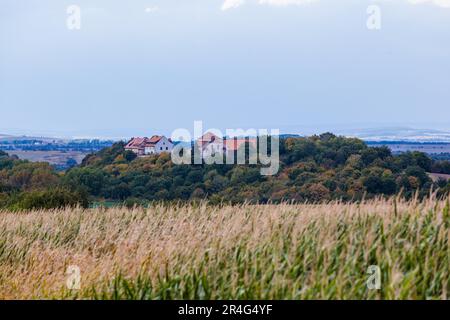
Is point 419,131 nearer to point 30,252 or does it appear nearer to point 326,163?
point 326,163

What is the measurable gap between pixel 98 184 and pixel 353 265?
3292 centimetres

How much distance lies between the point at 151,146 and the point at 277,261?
40872 mm

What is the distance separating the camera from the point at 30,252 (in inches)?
484

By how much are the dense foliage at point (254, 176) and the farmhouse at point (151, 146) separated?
3.72 feet

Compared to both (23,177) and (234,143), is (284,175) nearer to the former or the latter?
(234,143)

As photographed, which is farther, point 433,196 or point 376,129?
point 376,129

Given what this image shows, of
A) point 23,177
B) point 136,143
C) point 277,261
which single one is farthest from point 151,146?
point 277,261

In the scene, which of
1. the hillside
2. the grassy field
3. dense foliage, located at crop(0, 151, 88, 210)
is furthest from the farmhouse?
the grassy field

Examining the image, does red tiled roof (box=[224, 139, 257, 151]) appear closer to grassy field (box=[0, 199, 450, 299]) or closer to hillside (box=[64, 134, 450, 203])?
hillside (box=[64, 134, 450, 203])

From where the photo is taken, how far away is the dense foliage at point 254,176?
32.1m

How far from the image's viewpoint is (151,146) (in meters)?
48.5

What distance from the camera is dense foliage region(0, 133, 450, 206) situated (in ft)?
105
